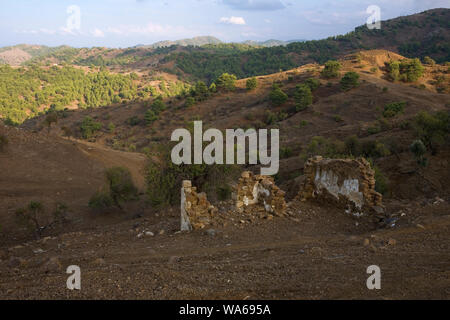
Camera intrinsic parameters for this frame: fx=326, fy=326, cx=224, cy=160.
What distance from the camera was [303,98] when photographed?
134ft

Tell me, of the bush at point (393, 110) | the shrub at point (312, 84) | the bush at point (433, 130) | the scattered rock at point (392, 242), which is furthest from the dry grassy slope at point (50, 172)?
the shrub at point (312, 84)

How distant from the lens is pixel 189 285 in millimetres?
5188

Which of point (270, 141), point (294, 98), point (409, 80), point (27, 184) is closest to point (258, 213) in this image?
point (27, 184)

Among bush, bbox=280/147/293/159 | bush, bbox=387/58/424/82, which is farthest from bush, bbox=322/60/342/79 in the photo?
bush, bbox=280/147/293/159

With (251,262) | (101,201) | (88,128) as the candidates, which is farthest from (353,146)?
(88,128)

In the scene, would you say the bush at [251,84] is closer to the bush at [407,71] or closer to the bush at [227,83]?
the bush at [227,83]

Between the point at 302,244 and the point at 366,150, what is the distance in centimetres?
1549

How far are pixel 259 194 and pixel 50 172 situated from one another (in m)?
17.8

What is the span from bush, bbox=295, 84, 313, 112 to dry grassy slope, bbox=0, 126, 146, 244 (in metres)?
21.2

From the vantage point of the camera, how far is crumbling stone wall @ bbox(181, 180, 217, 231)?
8.92 meters

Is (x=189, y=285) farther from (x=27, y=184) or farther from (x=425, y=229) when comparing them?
(x=27, y=184)

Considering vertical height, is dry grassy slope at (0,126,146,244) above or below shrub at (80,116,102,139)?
below

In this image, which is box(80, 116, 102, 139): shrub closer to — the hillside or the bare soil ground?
the hillside

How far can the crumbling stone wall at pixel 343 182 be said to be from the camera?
1046 cm
